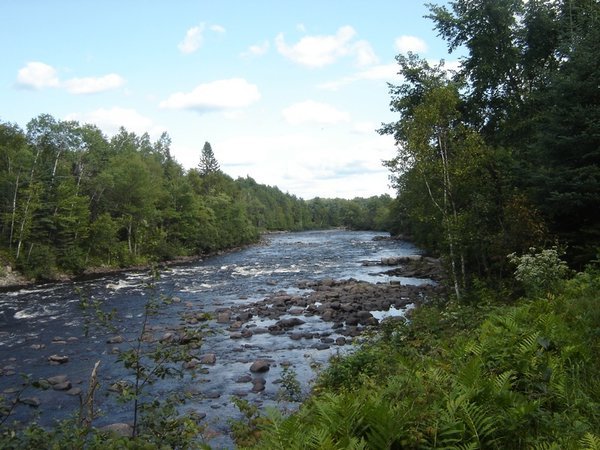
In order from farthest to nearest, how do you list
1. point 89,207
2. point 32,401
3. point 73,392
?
point 89,207 → point 73,392 → point 32,401

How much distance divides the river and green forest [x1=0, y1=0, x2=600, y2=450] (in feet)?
8.23

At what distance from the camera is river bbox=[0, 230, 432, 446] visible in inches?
451

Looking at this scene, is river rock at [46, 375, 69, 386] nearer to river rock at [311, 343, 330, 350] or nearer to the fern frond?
river rock at [311, 343, 330, 350]

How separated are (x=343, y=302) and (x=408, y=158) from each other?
8.98m

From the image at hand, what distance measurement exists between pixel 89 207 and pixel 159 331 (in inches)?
1368

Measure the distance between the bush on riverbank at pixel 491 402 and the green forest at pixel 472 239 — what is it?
0.03 m

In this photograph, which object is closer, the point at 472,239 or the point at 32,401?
the point at 32,401

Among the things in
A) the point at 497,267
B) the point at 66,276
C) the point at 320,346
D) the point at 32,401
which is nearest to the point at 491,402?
the point at 32,401

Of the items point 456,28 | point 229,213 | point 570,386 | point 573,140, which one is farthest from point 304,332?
point 229,213

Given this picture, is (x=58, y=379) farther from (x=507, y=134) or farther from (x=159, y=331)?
(x=507, y=134)

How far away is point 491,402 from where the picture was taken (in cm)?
474

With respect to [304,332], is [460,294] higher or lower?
higher

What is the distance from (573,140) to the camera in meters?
12.0

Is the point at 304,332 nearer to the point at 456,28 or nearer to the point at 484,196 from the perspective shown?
the point at 484,196
